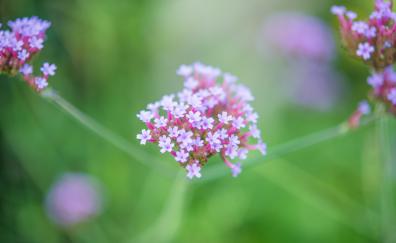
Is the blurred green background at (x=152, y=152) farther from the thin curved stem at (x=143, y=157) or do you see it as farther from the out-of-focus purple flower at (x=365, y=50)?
the out-of-focus purple flower at (x=365, y=50)

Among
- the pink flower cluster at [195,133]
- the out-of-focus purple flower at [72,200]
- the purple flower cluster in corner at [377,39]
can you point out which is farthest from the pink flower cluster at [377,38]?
the out-of-focus purple flower at [72,200]

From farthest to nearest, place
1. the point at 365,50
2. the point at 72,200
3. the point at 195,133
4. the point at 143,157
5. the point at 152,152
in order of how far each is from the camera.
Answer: the point at 152,152
the point at 72,200
the point at 143,157
the point at 365,50
the point at 195,133

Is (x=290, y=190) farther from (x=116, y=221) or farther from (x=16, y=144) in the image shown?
(x=16, y=144)

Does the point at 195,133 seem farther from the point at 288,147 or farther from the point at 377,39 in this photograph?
the point at 377,39

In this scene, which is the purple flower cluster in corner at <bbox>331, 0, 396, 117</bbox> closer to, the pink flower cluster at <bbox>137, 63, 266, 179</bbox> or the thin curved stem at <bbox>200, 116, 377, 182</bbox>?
the thin curved stem at <bbox>200, 116, 377, 182</bbox>

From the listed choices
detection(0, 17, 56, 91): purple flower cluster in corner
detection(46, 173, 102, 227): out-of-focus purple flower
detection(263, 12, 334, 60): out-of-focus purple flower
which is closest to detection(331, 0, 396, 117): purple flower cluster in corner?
detection(0, 17, 56, 91): purple flower cluster in corner

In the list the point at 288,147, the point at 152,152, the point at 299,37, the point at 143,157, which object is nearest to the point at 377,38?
the point at 288,147

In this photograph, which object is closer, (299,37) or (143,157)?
(143,157)
